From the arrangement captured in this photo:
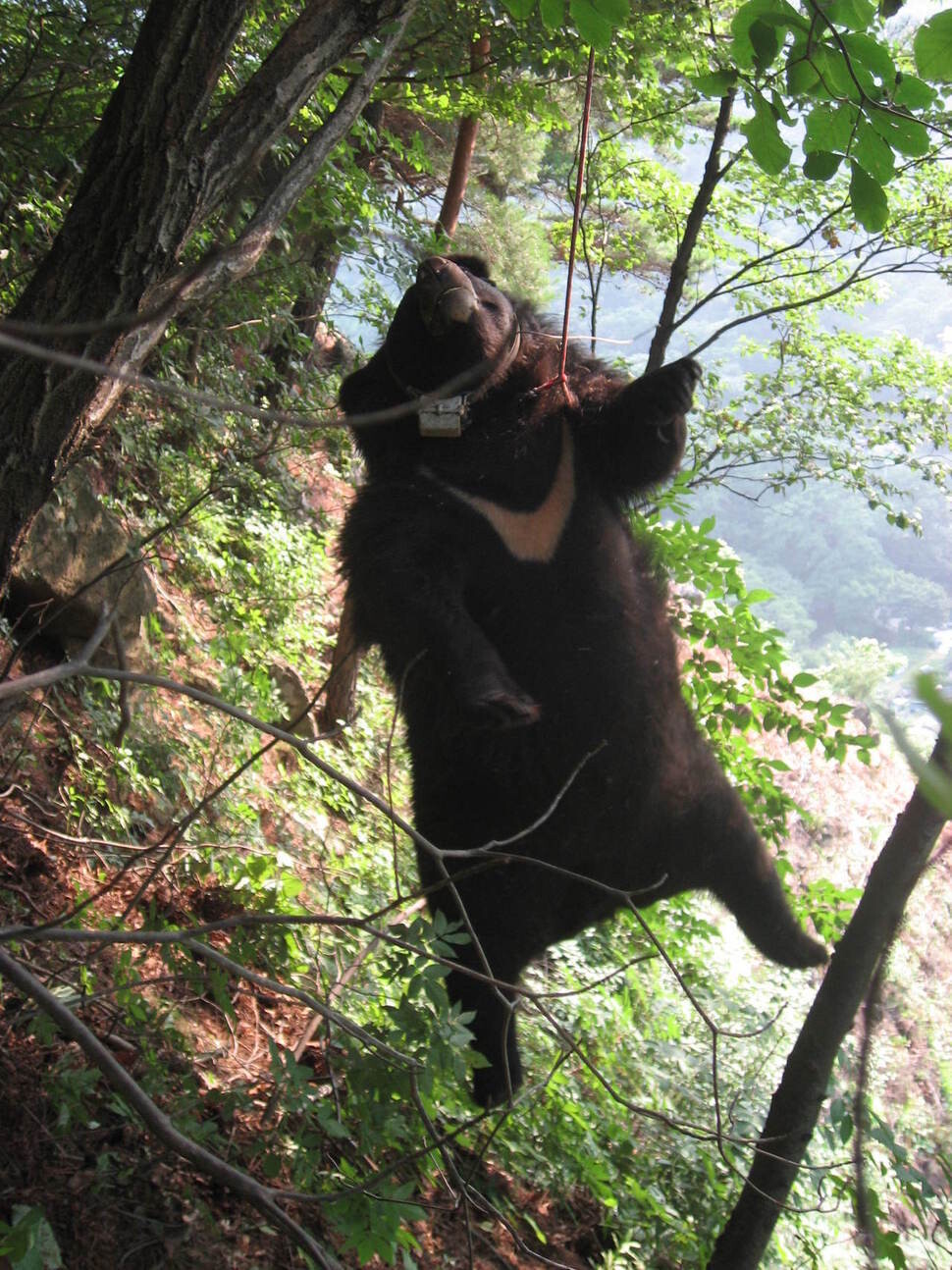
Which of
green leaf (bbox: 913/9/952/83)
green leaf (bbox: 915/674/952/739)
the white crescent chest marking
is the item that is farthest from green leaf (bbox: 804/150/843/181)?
green leaf (bbox: 915/674/952/739)

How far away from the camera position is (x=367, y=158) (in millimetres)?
8305

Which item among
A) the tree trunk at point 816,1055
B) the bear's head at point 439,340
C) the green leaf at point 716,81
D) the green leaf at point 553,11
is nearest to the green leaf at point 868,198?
the green leaf at point 716,81

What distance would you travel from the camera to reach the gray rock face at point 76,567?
4.43 metres

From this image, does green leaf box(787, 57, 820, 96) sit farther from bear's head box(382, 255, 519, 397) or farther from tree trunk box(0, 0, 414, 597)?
bear's head box(382, 255, 519, 397)

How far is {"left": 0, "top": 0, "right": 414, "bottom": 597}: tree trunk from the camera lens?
2379 mm

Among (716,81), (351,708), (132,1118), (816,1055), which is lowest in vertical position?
(132,1118)

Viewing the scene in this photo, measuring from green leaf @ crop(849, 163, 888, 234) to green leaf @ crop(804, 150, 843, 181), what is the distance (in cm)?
4

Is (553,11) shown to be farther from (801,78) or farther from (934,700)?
(934,700)

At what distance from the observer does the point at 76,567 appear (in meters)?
4.56

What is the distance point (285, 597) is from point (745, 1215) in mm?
4317

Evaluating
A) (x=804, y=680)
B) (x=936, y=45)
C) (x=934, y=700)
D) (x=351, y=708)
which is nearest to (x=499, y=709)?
(x=804, y=680)

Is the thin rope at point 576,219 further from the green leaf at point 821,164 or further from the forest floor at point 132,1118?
the forest floor at point 132,1118

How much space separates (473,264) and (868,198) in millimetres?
1576

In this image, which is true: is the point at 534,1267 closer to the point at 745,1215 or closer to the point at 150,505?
the point at 745,1215
